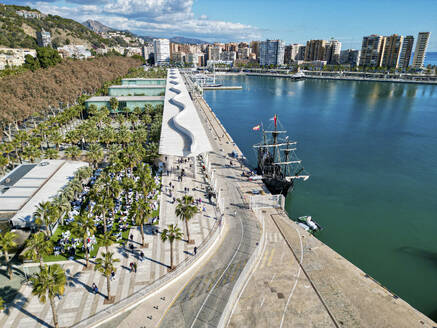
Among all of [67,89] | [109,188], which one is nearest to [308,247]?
[109,188]

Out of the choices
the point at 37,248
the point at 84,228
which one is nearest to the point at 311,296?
the point at 84,228

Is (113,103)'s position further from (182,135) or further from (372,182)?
(372,182)

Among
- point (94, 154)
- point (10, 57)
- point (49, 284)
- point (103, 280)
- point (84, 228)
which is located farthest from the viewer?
point (10, 57)

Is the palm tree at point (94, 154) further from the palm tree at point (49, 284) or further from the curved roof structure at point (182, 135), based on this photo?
the palm tree at point (49, 284)

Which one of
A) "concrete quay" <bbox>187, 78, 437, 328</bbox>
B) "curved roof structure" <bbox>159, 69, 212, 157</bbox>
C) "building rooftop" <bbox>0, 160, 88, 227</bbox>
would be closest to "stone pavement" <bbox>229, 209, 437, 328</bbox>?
"concrete quay" <bbox>187, 78, 437, 328</bbox>

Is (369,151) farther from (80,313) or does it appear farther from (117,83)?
(117,83)

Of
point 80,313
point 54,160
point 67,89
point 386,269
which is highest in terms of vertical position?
point 67,89
